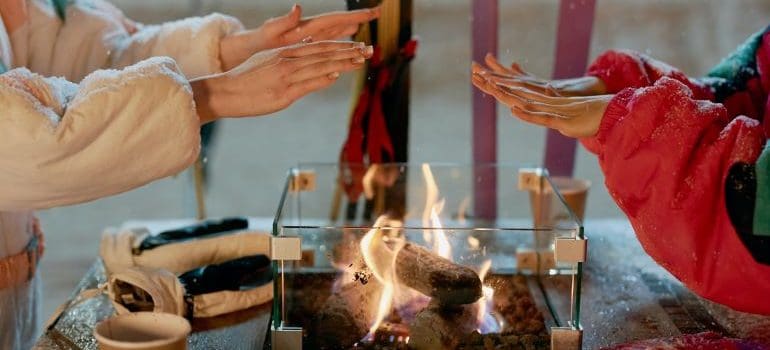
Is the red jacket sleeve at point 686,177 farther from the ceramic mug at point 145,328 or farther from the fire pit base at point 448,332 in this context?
the ceramic mug at point 145,328

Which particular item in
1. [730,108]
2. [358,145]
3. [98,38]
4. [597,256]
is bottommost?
[597,256]

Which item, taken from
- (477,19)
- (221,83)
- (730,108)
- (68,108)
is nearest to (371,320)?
(221,83)

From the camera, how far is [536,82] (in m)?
1.37

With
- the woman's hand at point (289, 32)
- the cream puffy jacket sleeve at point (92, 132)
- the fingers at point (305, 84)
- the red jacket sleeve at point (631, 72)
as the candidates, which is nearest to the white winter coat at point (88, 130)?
the cream puffy jacket sleeve at point (92, 132)

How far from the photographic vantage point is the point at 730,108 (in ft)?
4.80

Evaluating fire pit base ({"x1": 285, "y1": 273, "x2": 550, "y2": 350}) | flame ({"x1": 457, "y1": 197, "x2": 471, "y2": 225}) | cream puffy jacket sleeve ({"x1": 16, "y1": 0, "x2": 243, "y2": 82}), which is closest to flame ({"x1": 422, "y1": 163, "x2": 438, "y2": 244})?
flame ({"x1": 457, "y1": 197, "x2": 471, "y2": 225})

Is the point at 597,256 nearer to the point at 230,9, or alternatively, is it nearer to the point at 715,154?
the point at 715,154

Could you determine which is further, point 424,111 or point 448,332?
point 424,111

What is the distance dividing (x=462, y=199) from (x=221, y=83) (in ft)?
2.23

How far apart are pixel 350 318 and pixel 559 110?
43 centimetres

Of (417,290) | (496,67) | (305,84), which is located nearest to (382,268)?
(417,290)

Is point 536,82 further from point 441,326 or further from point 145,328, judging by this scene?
point 145,328

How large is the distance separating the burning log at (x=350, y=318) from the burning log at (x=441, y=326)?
0.07 meters

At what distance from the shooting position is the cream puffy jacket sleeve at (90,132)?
1.02m
